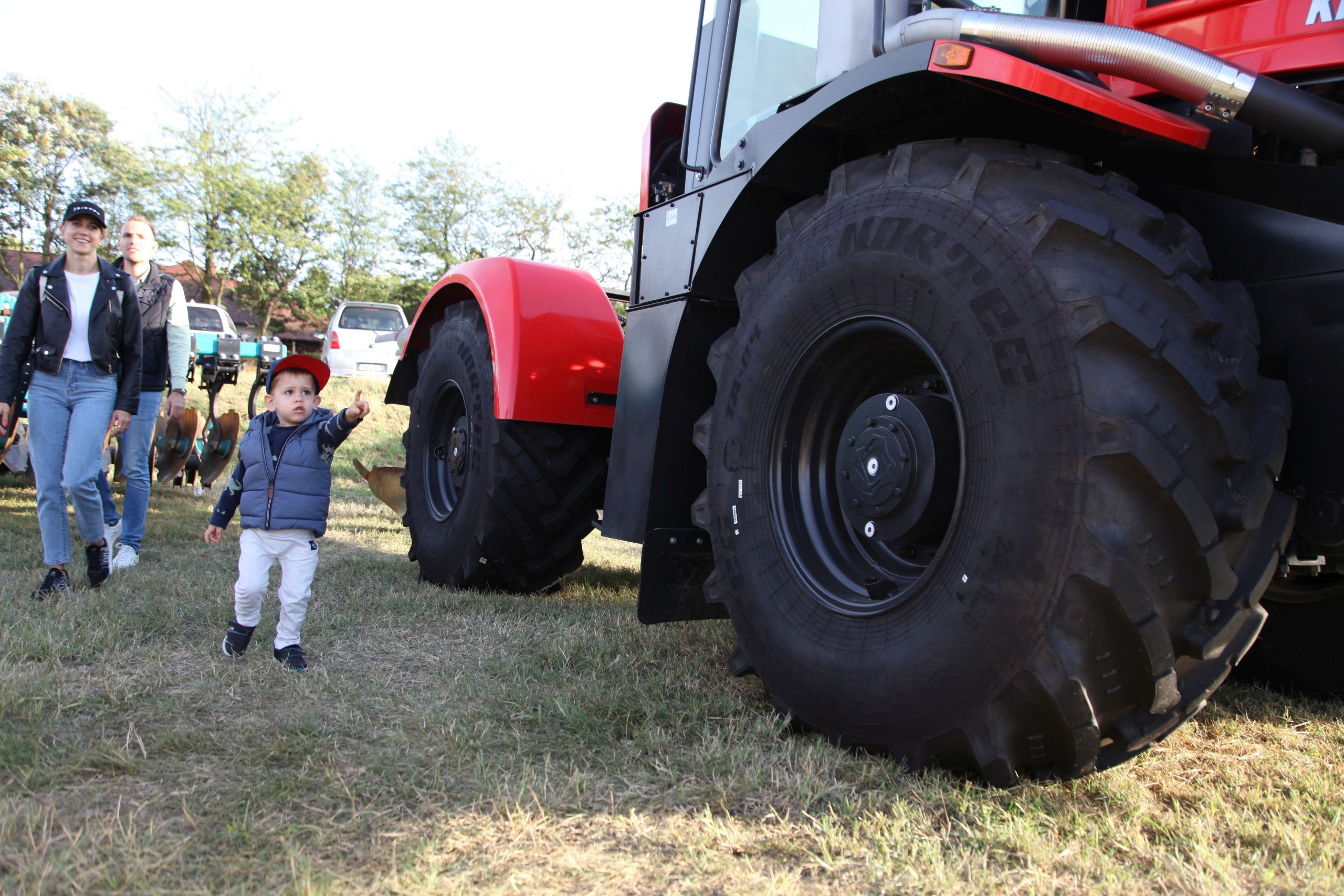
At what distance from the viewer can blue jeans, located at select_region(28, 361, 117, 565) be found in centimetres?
440

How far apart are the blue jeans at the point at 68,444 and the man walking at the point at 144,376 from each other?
2.30 feet

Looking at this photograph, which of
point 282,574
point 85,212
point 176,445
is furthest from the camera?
point 176,445

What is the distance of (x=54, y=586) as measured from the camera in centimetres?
423

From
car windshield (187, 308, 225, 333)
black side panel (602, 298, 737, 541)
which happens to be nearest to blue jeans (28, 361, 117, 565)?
black side panel (602, 298, 737, 541)

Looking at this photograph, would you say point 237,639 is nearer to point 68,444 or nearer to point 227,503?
point 227,503

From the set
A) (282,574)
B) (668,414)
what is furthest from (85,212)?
(668,414)

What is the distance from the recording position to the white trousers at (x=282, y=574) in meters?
3.37

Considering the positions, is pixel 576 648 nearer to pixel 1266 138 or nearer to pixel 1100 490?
pixel 1100 490

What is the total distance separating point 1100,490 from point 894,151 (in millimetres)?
1057

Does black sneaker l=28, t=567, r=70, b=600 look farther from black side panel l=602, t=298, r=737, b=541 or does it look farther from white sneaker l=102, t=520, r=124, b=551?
black side panel l=602, t=298, r=737, b=541

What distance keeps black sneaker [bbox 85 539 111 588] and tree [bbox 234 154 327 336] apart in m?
31.6

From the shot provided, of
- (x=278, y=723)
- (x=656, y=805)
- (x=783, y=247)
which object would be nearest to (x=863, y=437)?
(x=783, y=247)

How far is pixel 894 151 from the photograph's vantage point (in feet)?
7.98

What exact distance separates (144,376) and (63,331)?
0.86m
